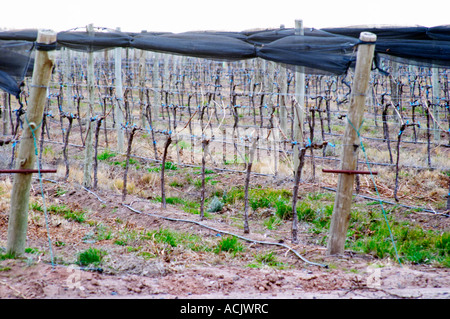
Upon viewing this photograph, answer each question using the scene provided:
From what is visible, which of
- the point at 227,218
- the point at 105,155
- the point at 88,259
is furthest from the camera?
the point at 105,155

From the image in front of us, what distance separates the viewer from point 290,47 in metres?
5.47

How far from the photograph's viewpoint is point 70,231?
495cm

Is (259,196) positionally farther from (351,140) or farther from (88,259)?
(88,259)

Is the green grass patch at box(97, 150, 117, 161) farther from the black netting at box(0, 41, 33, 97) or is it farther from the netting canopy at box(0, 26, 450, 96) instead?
the black netting at box(0, 41, 33, 97)

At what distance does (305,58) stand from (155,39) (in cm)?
265

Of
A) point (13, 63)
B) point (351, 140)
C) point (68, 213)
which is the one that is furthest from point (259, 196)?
point (13, 63)

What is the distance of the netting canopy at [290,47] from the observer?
14.4ft

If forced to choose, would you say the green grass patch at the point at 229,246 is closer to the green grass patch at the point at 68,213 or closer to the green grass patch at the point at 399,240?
the green grass patch at the point at 399,240

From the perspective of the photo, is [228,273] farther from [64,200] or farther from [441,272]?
[64,200]

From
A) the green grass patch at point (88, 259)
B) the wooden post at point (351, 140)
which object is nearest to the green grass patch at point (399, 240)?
the wooden post at point (351, 140)

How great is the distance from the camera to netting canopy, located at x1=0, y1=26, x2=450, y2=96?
14.4ft

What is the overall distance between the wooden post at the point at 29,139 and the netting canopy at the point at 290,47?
3.24 ft

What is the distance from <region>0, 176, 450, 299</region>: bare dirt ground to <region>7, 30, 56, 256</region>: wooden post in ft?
0.74

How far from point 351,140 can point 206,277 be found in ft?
5.50
